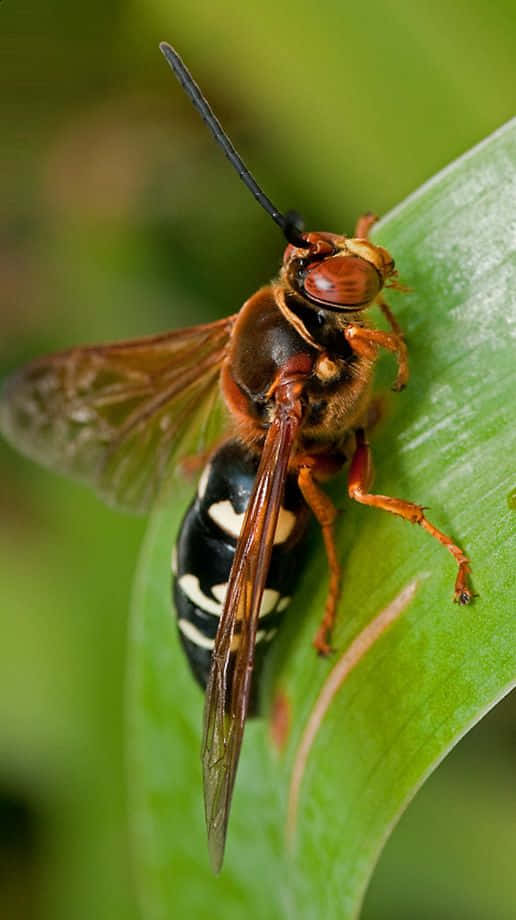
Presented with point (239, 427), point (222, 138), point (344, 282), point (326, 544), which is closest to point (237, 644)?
point (326, 544)

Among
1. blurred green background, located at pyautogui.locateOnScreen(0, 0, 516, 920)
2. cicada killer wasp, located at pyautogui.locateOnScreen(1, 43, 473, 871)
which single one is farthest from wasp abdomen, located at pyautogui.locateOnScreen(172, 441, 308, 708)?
blurred green background, located at pyautogui.locateOnScreen(0, 0, 516, 920)

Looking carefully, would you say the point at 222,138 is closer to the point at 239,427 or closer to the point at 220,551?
the point at 239,427

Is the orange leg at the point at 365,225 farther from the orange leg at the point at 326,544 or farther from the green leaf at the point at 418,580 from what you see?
the orange leg at the point at 326,544

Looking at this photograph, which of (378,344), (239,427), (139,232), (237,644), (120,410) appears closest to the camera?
(237,644)

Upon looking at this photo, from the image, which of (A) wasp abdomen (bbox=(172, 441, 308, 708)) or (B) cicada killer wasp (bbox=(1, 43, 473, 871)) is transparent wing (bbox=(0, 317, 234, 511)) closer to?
(B) cicada killer wasp (bbox=(1, 43, 473, 871))

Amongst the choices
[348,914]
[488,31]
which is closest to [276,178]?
[488,31]

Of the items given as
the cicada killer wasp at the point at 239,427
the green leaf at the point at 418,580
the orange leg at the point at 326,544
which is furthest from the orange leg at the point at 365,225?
the orange leg at the point at 326,544
